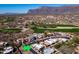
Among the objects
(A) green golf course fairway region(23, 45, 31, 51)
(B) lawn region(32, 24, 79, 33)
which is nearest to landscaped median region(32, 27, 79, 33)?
(B) lawn region(32, 24, 79, 33)

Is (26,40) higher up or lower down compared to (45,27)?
lower down

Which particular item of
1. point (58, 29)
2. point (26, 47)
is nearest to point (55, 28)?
point (58, 29)

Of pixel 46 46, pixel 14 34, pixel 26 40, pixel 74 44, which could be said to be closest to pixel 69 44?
pixel 74 44

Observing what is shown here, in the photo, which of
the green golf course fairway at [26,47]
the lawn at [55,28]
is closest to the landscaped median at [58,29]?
the lawn at [55,28]

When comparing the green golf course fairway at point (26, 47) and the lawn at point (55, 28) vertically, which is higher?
the lawn at point (55, 28)

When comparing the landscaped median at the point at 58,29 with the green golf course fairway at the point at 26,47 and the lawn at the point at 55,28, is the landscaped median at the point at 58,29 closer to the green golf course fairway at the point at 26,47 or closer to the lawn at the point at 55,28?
the lawn at the point at 55,28

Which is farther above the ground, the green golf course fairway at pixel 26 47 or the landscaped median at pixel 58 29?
the landscaped median at pixel 58 29

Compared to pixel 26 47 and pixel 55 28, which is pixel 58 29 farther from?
pixel 26 47

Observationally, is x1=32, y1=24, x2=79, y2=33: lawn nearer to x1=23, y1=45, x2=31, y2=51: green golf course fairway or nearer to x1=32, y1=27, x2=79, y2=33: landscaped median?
x1=32, y1=27, x2=79, y2=33: landscaped median
